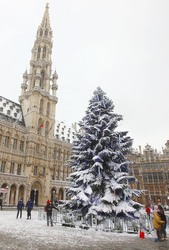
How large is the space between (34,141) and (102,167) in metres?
34.0

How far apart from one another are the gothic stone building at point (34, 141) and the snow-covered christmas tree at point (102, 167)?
27.8 meters

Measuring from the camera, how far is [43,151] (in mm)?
48625

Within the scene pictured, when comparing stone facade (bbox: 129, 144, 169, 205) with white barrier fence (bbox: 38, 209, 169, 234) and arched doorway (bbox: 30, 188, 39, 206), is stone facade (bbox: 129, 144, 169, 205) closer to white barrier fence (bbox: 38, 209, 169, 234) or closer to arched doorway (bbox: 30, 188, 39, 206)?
arched doorway (bbox: 30, 188, 39, 206)

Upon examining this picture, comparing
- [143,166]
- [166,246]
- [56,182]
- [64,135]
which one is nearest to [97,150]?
[166,246]

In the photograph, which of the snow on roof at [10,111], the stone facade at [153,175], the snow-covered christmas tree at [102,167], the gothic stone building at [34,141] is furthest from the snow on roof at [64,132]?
the snow-covered christmas tree at [102,167]

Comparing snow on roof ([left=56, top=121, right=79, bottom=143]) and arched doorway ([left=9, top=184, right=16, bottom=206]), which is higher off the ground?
snow on roof ([left=56, top=121, right=79, bottom=143])

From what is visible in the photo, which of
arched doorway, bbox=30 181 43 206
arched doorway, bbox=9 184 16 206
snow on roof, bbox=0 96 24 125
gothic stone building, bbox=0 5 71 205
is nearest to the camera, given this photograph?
arched doorway, bbox=9 184 16 206

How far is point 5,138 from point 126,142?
33.6 metres

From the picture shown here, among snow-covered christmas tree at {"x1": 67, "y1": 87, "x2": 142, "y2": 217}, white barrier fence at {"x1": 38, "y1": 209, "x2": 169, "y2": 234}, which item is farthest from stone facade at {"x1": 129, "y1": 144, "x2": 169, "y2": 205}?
white barrier fence at {"x1": 38, "y1": 209, "x2": 169, "y2": 234}

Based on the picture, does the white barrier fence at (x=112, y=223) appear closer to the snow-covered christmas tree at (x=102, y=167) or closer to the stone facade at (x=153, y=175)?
the snow-covered christmas tree at (x=102, y=167)

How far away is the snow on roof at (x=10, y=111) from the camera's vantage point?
4699 centimetres

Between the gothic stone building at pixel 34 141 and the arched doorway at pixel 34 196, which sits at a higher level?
the gothic stone building at pixel 34 141

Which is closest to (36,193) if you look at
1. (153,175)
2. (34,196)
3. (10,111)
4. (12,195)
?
(34,196)

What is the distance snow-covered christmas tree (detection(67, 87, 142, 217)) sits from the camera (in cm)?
1459
